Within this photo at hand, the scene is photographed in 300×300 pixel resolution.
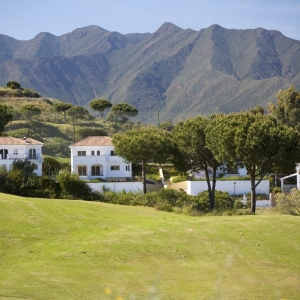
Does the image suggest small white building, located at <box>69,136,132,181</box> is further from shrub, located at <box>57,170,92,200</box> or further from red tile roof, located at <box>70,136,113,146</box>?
shrub, located at <box>57,170,92,200</box>

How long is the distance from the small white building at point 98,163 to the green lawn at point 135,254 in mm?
31554

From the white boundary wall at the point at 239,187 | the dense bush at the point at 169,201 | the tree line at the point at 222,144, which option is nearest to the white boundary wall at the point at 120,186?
the tree line at the point at 222,144

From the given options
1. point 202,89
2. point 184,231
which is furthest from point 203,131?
point 202,89

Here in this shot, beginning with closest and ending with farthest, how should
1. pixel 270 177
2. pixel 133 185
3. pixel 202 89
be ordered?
pixel 133 185 < pixel 270 177 < pixel 202 89

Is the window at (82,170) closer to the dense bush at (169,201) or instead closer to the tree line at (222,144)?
the tree line at (222,144)

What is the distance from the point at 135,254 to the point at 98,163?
40.5 m

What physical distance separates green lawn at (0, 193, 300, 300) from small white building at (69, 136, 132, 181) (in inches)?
1242

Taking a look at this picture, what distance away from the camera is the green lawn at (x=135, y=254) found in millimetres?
19281

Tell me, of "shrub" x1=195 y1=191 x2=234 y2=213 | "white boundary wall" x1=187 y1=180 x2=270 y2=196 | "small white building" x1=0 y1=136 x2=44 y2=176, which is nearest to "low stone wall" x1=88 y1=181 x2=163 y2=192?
"shrub" x1=195 y1=191 x2=234 y2=213

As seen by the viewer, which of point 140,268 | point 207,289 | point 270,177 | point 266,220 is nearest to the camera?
point 207,289

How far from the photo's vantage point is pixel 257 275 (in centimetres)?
2189

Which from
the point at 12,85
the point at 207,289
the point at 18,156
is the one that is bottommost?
the point at 207,289

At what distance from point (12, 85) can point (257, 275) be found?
354 ft

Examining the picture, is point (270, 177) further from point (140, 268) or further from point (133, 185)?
point (140, 268)
